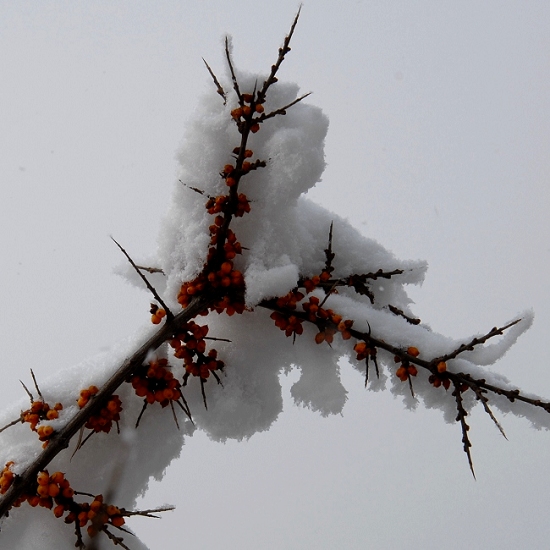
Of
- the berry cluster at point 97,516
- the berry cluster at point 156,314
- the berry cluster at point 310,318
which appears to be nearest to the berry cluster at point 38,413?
the berry cluster at point 97,516

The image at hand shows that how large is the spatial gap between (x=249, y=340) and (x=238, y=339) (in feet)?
0.11

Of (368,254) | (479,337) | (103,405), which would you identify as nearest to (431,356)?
(479,337)

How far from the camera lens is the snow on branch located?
55.4 inches

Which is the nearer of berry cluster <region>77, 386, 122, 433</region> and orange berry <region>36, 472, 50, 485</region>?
orange berry <region>36, 472, 50, 485</region>

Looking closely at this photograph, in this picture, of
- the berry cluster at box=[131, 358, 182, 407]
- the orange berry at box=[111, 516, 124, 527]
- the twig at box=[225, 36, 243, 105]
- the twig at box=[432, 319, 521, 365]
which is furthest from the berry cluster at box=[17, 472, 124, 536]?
the twig at box=[225, 36, 243, 105]

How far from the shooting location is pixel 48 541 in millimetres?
1461

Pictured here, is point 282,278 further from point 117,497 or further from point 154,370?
point 117,497

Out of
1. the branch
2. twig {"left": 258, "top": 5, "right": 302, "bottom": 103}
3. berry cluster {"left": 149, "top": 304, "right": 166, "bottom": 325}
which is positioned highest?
twig {"left": 258, "top": 5, "right": 302, "bottom": 103}

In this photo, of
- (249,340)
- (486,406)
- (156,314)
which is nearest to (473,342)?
(486,406)

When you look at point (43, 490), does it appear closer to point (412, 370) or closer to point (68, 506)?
point (68, 506)

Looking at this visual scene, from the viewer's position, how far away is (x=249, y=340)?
1.65m

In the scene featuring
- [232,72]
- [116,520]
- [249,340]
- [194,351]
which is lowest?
[116,520]

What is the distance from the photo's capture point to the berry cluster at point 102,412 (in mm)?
1421

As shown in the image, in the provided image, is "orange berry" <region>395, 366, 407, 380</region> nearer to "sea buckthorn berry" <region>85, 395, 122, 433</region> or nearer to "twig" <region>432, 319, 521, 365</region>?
"twig" <region>432, 319, 521, 365</region>
